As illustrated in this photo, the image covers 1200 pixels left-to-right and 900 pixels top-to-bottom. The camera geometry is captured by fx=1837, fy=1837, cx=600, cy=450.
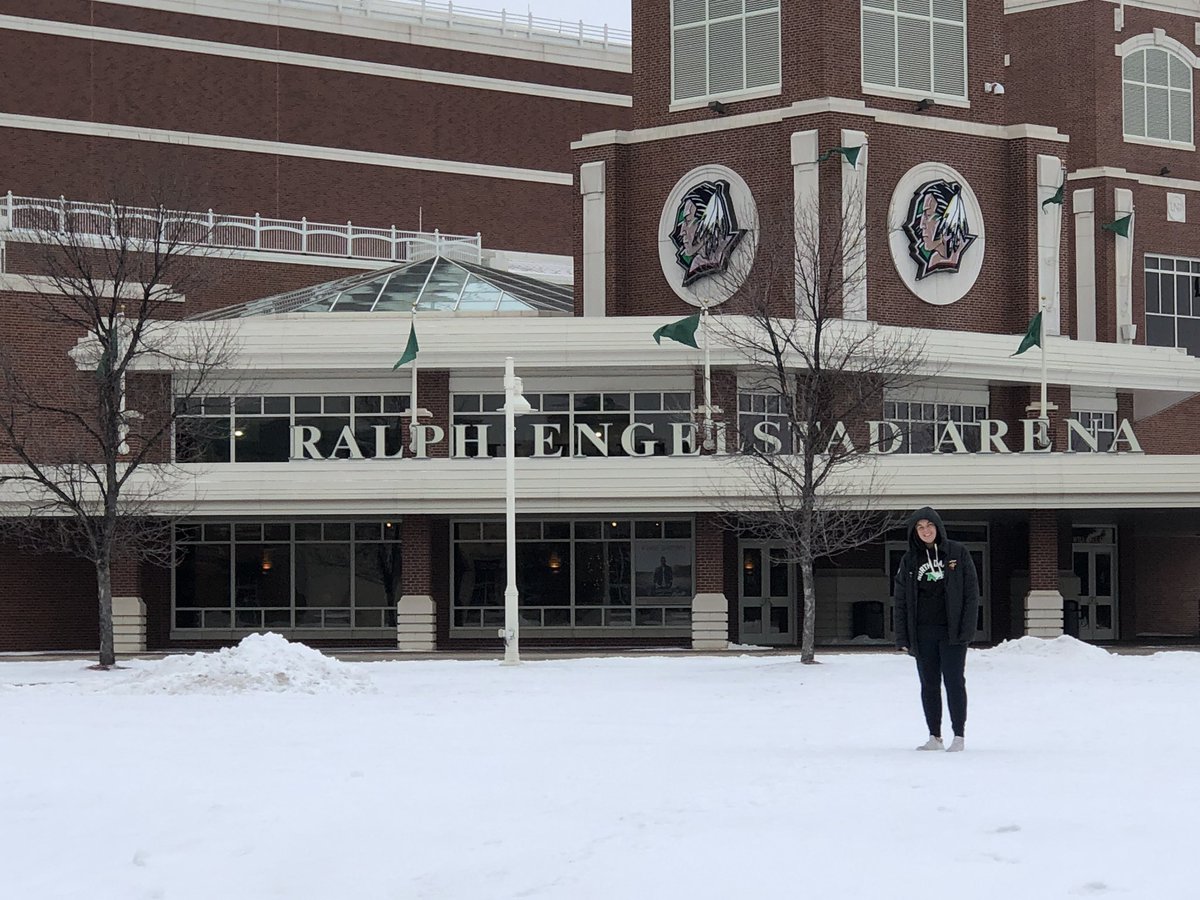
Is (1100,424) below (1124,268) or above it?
below

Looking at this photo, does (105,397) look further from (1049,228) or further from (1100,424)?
(1100,424)

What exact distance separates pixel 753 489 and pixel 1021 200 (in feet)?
44.6

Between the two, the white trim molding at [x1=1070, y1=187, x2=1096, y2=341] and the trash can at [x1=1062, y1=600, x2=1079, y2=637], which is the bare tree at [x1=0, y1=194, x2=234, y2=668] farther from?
the white trim molding at [x1=1070, y1=187, x2=1096, y2=341]

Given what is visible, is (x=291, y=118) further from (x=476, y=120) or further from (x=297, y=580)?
(x=297, y=580)

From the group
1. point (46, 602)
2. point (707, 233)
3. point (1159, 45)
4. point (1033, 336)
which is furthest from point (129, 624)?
point (1159, 45)

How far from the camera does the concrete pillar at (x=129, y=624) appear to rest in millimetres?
38062

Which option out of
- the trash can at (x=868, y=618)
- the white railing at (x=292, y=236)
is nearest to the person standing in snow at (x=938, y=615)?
the trash can at (x=868, y=618)

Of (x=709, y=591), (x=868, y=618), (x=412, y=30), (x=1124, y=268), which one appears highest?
(x=412, y=30)

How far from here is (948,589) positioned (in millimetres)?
13766

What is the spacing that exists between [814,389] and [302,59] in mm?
40984

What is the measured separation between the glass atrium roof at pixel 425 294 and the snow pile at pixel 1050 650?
2076 cm

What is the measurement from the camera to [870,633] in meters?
42.1

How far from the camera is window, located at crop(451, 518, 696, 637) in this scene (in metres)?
40.7

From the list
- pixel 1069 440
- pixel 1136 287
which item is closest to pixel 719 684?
pixel 1069 440
